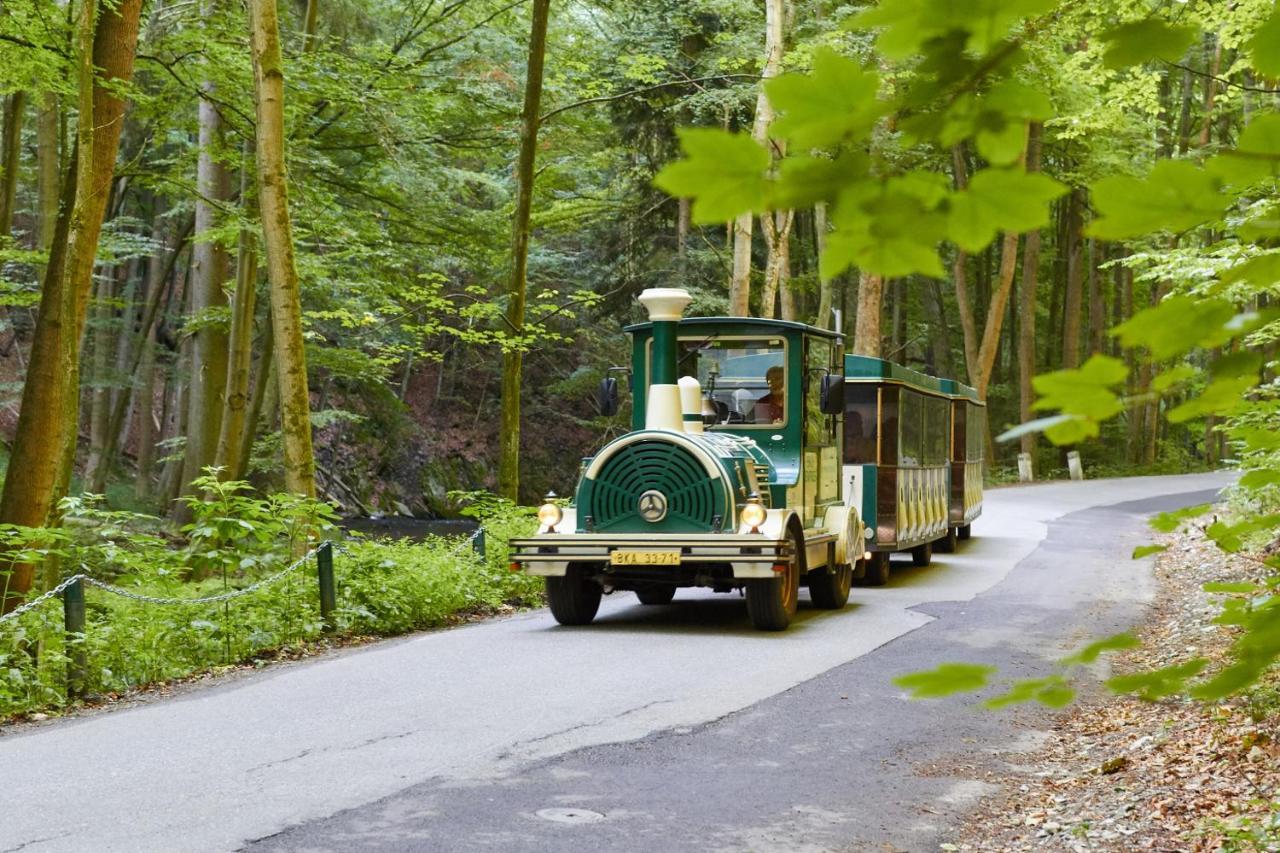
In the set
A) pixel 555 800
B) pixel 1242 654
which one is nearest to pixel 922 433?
pixel 555 800

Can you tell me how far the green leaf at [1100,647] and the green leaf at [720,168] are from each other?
2.16 ft

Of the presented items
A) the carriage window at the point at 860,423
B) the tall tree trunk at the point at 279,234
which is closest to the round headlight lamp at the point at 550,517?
the tall tree trunk at the point at 279,234

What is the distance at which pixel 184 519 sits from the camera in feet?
72.7

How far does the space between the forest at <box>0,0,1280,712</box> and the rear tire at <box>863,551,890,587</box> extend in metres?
4.27

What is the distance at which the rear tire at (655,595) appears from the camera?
48.8 feet

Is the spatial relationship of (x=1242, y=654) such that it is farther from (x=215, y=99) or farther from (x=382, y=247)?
(x=382, y=247)

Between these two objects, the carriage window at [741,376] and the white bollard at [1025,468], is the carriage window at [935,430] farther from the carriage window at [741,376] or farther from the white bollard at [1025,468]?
the white bollard at [1025,468]

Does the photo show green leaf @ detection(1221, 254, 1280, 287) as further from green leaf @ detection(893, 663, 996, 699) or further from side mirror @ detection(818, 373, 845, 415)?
side mirror @ detection(818, 373, 845, 415)

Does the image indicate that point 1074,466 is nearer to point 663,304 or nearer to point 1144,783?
point 663,304

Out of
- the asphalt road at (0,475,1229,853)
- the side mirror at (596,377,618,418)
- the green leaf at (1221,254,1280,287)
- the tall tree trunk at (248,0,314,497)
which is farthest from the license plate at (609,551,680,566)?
the green leaf at (1221,254,1280,287)

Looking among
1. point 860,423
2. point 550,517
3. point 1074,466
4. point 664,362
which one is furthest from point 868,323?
point 550,517

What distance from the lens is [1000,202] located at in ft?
4.35

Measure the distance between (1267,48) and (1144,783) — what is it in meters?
5.97

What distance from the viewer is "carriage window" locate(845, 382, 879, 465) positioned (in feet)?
56.7
